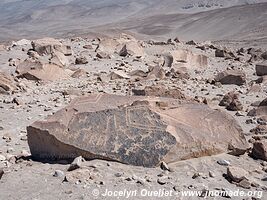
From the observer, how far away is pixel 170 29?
49344mm

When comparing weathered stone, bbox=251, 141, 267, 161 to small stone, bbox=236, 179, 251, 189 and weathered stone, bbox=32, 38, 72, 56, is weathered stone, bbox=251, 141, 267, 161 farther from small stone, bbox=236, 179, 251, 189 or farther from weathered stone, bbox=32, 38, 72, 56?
weathered stone, bbox=32, 38, 72, 56

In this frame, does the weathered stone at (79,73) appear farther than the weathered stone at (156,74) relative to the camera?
Yes

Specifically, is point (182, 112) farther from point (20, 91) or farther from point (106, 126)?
point (20, 91)

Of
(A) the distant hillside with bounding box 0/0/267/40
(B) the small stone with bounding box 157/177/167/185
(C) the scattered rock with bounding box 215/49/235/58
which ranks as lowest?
(A) the distant hillside with bounding box 0/0/267/40

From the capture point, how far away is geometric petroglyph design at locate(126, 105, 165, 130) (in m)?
4.37

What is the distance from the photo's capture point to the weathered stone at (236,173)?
3.95 metres

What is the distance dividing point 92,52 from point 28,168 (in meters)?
9.21

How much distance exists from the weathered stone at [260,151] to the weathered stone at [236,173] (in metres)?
0.49

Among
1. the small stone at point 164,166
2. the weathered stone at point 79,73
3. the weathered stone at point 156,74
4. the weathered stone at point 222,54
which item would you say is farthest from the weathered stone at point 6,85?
the weathered stone at point 222,54

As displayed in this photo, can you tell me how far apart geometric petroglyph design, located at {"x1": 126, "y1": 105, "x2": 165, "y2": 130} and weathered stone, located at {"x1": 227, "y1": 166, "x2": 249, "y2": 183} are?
724 millimetres

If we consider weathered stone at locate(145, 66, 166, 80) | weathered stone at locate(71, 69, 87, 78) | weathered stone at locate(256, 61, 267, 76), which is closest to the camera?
weathered stone at locate(145, 66, 166, 80)

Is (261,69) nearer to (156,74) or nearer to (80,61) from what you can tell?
(156,74)

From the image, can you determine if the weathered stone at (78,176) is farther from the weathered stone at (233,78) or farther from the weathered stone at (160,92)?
the weathered stone at (233,78)

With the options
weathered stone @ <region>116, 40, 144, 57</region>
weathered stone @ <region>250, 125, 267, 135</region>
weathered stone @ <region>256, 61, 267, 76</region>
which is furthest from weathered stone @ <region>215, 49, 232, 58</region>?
weathered stone @ <region>250, 125, 267, 135</region>
